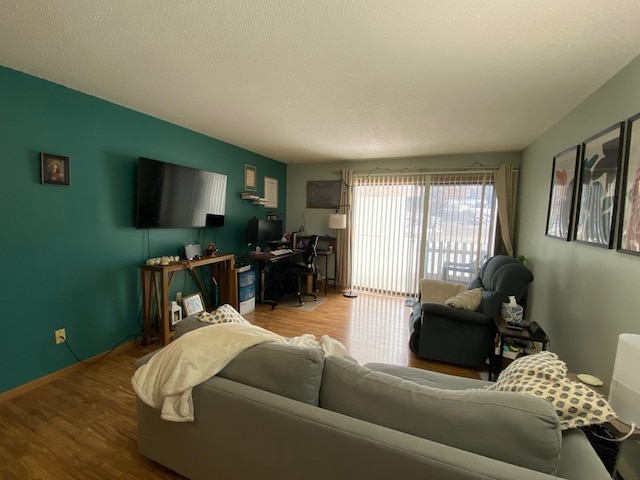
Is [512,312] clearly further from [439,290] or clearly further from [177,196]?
A: [177,196]

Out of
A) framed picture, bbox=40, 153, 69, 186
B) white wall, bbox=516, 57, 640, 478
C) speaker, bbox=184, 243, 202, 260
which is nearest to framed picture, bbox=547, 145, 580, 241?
white wall, bbox=516, 57, 640, 478

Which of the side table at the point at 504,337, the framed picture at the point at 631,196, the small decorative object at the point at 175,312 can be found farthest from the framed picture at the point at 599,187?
the small decorative object at the point at 175,312

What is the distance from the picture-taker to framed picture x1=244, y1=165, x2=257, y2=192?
4.37 meters

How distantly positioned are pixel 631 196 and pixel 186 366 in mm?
2499

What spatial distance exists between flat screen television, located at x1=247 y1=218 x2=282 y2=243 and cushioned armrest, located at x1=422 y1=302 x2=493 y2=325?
8.71 ft

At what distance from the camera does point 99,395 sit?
6.89 feet

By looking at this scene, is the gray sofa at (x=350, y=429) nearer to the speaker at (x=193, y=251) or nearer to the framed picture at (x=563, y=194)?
the framed picture at (x=563, y=194)

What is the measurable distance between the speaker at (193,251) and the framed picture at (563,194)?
3703 millimetres

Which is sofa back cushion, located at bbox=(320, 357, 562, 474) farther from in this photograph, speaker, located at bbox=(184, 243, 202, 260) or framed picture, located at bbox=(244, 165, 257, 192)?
framed picture, located at bbox=(244, 165, 257, 192)

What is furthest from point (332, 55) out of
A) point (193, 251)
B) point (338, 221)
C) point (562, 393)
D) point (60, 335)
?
point (338, 221)

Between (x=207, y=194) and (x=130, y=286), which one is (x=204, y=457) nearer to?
(x=130, y=286)

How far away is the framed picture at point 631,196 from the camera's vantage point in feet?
4.98

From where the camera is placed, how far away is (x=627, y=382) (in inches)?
43.6

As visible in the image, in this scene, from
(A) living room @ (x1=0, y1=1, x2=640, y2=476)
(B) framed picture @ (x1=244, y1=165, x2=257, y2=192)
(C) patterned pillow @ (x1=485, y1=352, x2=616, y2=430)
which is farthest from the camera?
(B) framed picture @ (x1=244, y1=165, x2=257, y2=192)
